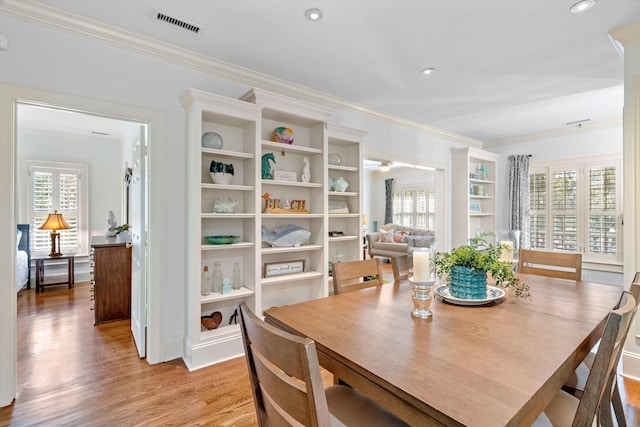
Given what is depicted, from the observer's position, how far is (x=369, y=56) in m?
2.70

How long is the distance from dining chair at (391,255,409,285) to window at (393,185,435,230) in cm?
690

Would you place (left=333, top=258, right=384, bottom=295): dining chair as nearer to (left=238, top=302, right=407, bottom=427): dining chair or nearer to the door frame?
(left=238, top=302, right=407, bottom=427): dining chair

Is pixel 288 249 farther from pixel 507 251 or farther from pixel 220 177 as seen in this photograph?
pixel 507 251

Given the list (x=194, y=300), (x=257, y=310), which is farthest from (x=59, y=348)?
(x=257, y=310)

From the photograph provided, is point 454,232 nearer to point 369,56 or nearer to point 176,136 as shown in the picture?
point 369,56

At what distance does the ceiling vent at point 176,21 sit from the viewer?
7.02ft

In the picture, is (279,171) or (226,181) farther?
(279,171)

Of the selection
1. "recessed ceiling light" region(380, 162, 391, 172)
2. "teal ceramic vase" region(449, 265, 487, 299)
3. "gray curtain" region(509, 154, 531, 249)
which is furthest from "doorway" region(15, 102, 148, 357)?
"gray curtain" region(509, 154, 531, 249)

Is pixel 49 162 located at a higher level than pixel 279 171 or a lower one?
higher

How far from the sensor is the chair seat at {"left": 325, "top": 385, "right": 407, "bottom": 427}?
115 centimetres

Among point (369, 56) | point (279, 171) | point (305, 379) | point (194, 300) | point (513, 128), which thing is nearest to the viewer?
point (305, 379)

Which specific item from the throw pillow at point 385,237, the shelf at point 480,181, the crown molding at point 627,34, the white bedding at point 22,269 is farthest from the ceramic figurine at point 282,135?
the throw pillow at point 385,237

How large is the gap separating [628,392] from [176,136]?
12.8 feet

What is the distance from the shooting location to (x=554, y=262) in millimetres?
2328
